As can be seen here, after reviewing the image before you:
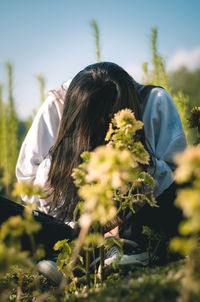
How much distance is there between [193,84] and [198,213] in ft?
58.6

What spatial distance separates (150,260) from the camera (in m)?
1.46

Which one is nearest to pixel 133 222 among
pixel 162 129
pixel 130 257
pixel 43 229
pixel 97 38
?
pixel 130 257

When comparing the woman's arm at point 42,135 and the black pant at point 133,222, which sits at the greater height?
the woman's arm at point 42,135

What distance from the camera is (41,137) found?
2.07m

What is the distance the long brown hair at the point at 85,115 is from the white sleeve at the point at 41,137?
313 mm

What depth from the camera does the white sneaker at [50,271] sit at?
1.42m

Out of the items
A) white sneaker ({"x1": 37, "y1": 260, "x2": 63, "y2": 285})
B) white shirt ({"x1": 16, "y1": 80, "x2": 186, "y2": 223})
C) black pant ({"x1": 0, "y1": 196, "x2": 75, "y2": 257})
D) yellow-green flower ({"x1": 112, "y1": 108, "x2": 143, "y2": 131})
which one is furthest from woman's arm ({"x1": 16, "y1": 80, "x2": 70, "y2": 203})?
yellow-green flower ({"x1": 112, "y1": 108, "x2": 143, "y2": 131})

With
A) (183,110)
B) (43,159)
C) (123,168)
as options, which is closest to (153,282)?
(123,168)

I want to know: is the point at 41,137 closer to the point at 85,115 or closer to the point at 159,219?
the point at 85,115

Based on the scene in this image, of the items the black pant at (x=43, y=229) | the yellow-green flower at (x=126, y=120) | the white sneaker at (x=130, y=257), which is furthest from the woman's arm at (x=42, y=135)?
the yellow-green flower at (x=126, y=120)

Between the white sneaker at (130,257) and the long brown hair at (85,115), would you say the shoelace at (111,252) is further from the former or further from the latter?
the long brown hair at (85,115)

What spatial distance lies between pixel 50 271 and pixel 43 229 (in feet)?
0.67

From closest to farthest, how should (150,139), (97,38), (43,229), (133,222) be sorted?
(43,229)
(133,222)
(150,139)
(97,38)

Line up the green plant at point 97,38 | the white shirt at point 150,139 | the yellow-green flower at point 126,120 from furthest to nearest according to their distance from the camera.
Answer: the green plant at point 97,38 < the white shirt at point 150,139 < the yellow-green flower at point 126,120
